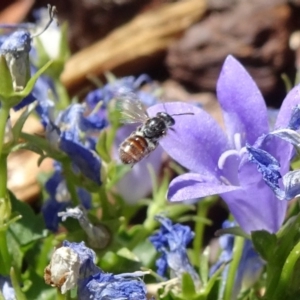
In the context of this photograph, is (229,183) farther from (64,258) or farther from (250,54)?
(250,54)

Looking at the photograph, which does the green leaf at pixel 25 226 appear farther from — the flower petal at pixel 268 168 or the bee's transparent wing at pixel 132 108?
the flower petal at pixel 268 168

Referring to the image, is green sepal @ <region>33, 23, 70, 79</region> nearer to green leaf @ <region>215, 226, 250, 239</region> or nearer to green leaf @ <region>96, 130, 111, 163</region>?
green leaf @ <region>96, 130, 111, 163</region>

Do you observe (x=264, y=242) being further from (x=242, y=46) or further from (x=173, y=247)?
(x=242, y=46)

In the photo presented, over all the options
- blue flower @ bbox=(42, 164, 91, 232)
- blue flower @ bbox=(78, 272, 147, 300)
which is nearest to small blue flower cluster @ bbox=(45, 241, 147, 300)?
blue flower @ bbox=(78, 272, 147, 300)

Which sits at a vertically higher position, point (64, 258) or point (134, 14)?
point (64, 258)

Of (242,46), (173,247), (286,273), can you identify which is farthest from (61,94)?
(242,46)

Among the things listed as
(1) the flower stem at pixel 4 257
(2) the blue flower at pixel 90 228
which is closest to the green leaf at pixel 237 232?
(2) the blue flower at pixel 90 228

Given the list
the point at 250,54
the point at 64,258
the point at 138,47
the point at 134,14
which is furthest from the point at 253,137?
the point at 134,14
